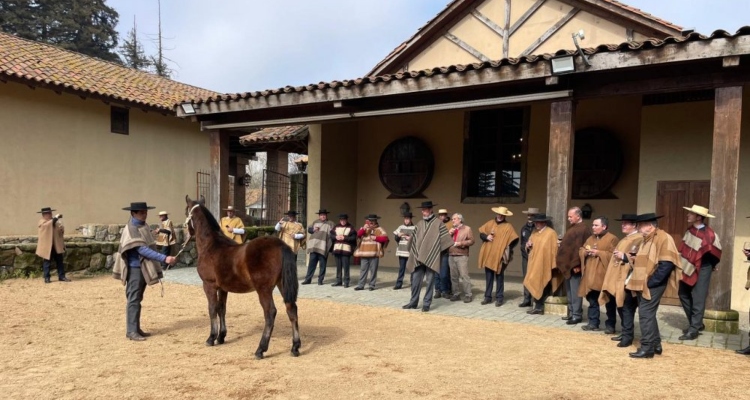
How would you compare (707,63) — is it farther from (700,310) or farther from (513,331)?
(513,331)

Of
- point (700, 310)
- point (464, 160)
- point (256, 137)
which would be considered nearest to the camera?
point (700, 310)

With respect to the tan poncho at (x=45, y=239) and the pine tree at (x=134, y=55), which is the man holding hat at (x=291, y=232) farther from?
the pine tree at (x=134, y=55)

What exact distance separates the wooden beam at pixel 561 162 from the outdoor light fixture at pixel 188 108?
734 centimetres

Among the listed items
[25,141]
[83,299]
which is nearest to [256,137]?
[25,141]

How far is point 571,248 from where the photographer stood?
6.78 metres

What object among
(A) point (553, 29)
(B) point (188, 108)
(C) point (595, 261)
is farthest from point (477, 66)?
(B) point (188, 108)

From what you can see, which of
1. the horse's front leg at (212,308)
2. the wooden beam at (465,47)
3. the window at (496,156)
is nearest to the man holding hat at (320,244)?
the window at (496,156)

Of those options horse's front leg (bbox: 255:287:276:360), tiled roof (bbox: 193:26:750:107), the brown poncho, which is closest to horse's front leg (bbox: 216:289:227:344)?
horse's front leg (bbox: 255:287:276:360)

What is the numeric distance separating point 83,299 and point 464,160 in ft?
27.2

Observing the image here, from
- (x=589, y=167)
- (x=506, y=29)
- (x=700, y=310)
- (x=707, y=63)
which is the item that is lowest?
(x=700, y=310)

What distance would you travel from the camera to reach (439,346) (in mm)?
5641

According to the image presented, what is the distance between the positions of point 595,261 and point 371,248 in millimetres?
4318

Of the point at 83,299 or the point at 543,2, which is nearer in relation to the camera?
the point at 83,299

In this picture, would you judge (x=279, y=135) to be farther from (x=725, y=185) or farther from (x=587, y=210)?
(x=725, y=185)
